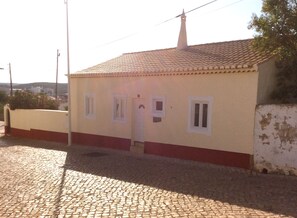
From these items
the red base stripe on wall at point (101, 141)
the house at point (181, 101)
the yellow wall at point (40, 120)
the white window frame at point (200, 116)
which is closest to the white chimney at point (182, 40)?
the house at point (181, 101)

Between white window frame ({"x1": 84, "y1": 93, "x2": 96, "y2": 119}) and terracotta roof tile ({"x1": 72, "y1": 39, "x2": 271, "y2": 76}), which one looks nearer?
terracotta roof tile ({"x1": 72, "y1": 39, "x2": 271, "y2": 76})

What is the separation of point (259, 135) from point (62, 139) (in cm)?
1045

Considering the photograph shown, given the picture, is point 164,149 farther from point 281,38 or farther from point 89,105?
point 281,38

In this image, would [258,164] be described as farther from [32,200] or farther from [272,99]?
[32,200]

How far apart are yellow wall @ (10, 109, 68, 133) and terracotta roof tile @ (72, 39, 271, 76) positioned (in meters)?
2.70

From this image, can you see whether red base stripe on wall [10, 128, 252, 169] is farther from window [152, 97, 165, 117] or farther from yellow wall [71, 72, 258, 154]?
window [152, 97, 165, 117]

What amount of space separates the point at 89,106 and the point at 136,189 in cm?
829

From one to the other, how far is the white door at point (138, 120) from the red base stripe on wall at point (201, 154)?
0.62 meters

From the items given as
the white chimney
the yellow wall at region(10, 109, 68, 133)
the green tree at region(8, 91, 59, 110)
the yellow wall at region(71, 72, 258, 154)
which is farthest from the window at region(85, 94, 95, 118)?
the green tree at region(8, 91, 59, 110)

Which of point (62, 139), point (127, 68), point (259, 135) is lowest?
point (62, 139)

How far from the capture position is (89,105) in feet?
52.5

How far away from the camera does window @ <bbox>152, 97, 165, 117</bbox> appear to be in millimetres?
12820

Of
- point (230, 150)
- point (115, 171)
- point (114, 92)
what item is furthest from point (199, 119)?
point (114, 92)

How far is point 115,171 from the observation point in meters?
10.6
